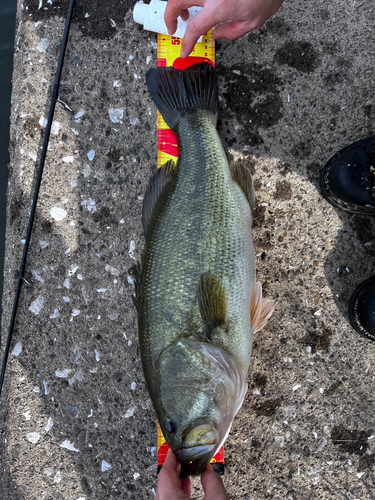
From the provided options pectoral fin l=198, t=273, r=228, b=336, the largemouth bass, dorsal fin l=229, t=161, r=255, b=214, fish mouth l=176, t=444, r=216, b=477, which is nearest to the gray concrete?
dorsal fin l=229, t=161, r=255, b=214

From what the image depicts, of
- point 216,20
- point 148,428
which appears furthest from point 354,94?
point 148,428

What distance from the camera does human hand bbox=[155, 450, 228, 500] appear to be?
65.2 inches

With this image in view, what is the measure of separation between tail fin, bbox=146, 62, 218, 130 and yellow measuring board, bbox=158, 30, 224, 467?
0.21 meters

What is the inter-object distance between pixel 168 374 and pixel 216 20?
2.05m

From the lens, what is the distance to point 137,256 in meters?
2.57

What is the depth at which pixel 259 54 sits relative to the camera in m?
2.57

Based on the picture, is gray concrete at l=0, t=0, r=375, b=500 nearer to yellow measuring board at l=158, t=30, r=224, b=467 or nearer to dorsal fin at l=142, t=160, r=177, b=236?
yellow measuring board at l=158, t=30, r=224, b=467

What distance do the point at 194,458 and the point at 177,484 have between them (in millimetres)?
156

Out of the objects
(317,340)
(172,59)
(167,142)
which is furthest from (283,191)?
(172,59)

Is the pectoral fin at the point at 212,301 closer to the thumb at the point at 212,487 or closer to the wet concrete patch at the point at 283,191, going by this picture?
the thumb at the point at 212,487

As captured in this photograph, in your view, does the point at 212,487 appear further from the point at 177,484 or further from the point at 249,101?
the point at 249,101

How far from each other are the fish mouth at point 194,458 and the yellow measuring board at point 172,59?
187 centimetres

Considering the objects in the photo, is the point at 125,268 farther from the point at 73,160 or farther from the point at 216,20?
the point at 216,20

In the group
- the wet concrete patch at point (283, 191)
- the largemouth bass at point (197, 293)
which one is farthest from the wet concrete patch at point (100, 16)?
the wet concrete patch at point (283, 191)
